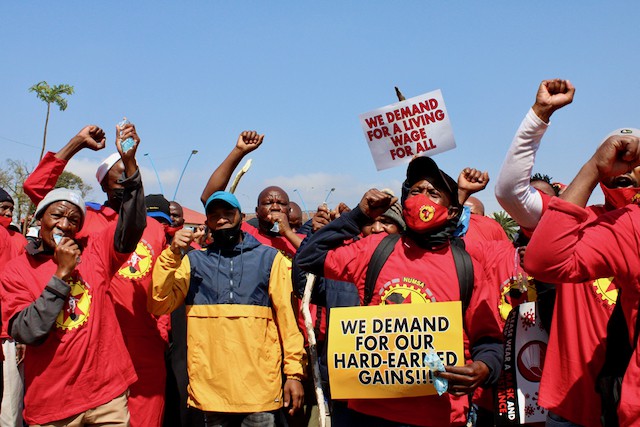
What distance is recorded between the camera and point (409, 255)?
390cm

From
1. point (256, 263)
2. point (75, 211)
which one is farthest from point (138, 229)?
point (256, 263)

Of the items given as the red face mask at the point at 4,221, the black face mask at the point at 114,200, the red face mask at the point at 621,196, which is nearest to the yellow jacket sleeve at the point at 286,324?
the black face mask at the point at 114,200

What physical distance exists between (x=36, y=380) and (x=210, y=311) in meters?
1.26

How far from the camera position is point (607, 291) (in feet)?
12.0

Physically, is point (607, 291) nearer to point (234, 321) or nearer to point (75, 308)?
point (234, 321)

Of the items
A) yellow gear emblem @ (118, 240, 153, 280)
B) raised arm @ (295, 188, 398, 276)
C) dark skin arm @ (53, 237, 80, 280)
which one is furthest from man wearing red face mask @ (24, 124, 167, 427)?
raised arm @ (295, 188, 398, 276)

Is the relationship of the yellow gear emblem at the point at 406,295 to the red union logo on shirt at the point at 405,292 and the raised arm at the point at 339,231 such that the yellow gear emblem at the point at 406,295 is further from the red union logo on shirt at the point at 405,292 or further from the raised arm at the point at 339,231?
the raised arm at the point at 339,231

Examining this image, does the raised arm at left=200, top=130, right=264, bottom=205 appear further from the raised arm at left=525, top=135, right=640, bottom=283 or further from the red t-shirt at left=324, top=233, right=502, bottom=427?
the raised arm at left=525, top=135, right=640, bottom=283

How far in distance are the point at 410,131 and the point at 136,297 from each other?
2570 mm

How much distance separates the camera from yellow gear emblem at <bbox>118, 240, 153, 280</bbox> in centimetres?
564

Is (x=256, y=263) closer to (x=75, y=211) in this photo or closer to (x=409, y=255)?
(x=75, y=211)

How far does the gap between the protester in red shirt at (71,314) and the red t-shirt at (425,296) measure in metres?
1.77

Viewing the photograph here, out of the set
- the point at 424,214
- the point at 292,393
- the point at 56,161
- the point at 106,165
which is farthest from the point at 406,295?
the point at 56,161

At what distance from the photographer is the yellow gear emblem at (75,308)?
4707 mm
